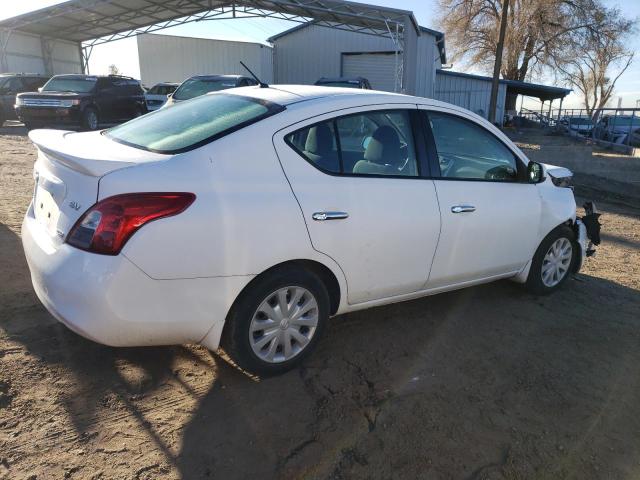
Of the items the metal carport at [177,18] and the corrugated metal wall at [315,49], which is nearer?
the metal carport at [177,18]

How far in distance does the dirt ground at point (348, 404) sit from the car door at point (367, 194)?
558mm

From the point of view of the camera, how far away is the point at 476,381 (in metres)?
3.16

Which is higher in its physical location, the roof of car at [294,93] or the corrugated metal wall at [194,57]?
the corrugated metal wall at [194,57]

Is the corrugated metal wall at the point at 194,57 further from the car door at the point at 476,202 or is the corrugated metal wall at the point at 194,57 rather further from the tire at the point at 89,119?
the car door at the point at 476,202

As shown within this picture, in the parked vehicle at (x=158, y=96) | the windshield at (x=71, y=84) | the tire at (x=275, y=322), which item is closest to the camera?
the tire at (x=275, y=322)

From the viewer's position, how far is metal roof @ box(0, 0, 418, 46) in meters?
22.3

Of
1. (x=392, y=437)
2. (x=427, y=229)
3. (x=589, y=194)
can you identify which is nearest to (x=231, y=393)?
(x=392, y=437)

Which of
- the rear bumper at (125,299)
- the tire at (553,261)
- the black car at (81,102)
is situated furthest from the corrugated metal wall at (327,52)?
the rear bumper at (125,299)

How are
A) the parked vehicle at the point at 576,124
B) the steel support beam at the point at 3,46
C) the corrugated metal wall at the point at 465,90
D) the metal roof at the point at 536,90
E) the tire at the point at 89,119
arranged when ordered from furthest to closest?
1. the metal roof at the point at 536,90
2. the corrugated metal wall at the point at 465,90
3. the steel support beam at the point at 3,46
4. the parked vehicle at the point at 576,124
5. the tire at the point at 89,119

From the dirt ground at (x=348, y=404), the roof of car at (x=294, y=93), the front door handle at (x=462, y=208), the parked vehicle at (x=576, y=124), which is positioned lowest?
the dirt ground at (x=348, y=404)

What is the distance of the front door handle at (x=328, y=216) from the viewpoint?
2.89 meters

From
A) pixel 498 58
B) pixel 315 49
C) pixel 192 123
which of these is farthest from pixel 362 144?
pixel 315 49

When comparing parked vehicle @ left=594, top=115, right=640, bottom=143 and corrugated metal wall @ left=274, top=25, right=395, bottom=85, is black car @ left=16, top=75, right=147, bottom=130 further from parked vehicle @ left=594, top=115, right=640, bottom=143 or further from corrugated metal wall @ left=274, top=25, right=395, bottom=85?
parked vehicle @ left=594, top=115, right=640, bottom=143

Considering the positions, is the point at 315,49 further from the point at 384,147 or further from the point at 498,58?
the point at 384,147
